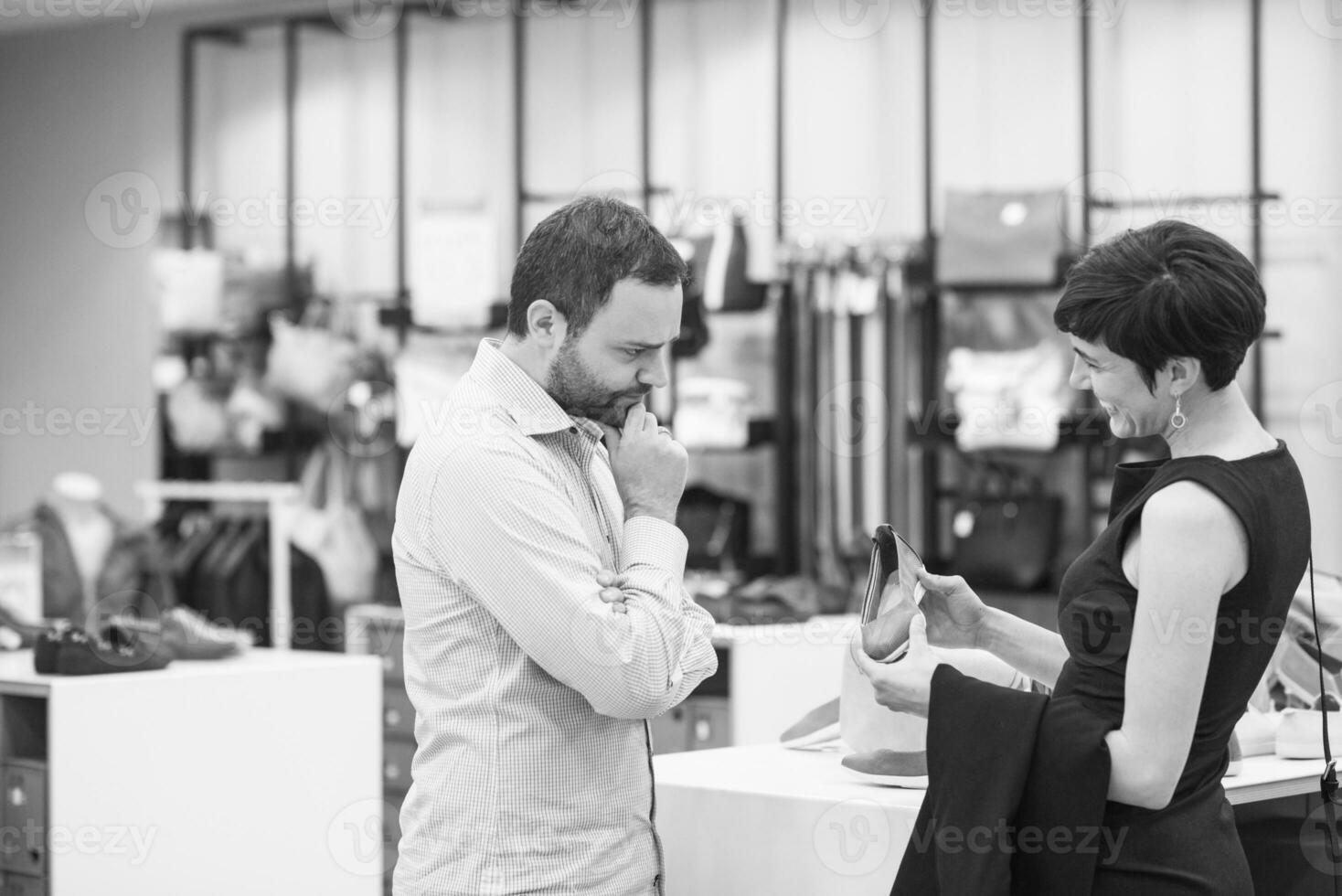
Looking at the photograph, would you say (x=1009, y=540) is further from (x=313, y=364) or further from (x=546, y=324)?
(x=546, y=324)

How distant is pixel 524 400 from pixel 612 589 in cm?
25

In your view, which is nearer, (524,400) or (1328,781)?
(524,400)

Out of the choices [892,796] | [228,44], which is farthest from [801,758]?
[228,44]

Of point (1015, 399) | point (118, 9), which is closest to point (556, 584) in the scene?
point (1015, 399)

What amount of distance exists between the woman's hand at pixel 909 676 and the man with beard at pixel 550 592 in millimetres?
194

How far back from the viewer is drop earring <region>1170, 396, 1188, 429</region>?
171cm

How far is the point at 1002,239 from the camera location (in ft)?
18.3

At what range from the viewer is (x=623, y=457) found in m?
1.81

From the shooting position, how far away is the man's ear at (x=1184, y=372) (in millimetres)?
1672

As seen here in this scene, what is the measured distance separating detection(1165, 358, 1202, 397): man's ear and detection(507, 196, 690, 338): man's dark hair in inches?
21.2

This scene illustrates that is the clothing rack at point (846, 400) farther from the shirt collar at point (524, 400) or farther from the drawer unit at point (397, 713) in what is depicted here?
the shirt collar at point (524, 400)

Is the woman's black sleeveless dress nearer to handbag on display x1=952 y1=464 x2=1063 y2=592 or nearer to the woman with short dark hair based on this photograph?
the woman with short dark hair

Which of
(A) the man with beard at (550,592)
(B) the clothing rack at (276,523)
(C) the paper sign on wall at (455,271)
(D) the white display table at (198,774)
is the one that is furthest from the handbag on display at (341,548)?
(A) the man with beard at (550,592)

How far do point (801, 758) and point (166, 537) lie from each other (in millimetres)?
5400
